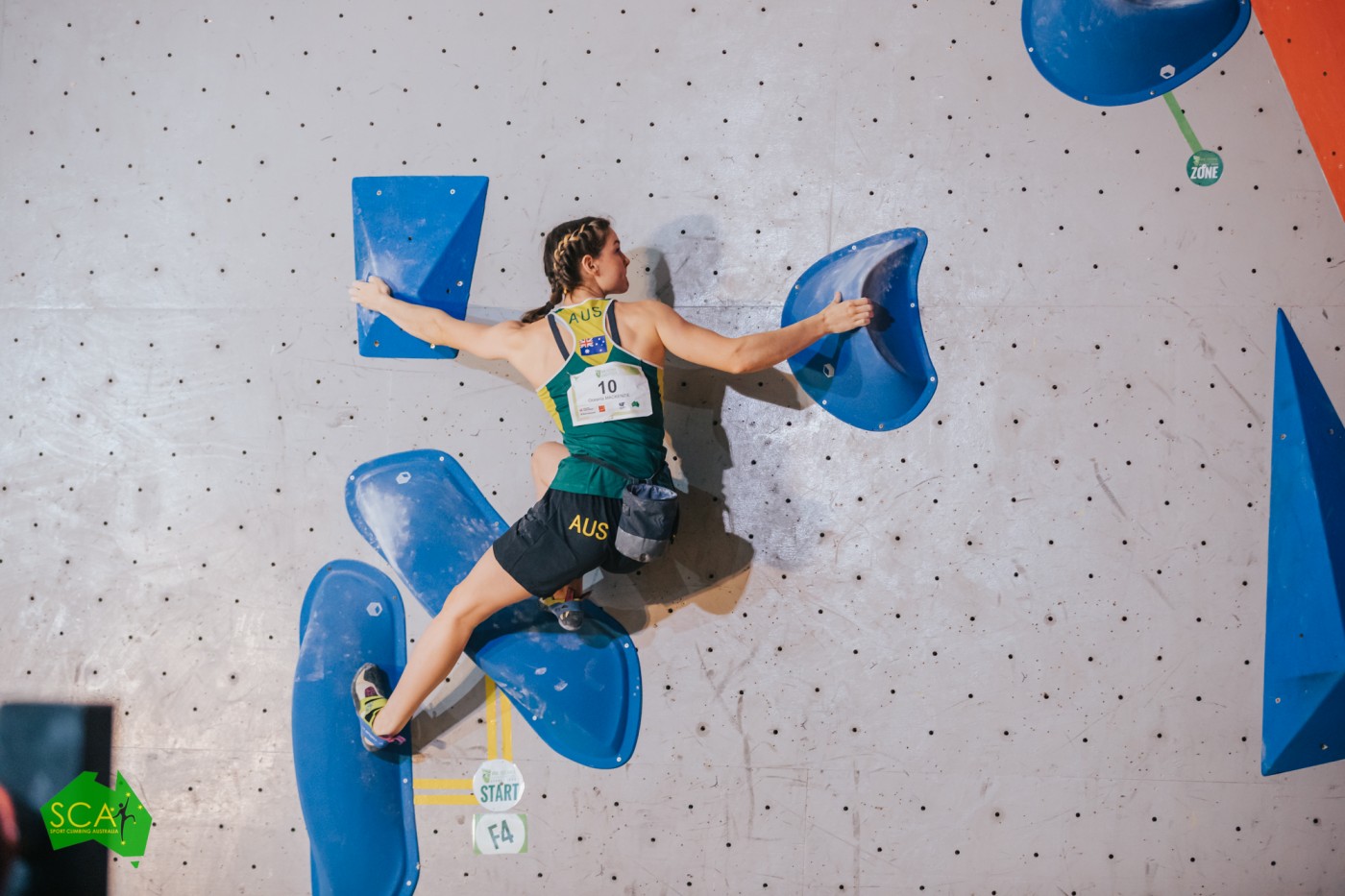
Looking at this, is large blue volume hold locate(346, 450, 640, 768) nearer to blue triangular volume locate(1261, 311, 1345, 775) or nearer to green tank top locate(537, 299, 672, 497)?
green tank top locate(537, 299, 672, 497)

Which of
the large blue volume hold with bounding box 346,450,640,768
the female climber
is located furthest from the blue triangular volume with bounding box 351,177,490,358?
the large blue volume hold with bounding box 346,450,640,768

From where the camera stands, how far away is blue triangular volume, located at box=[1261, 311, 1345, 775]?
2.44 meters

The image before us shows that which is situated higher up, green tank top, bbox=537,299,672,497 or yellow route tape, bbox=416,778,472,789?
green tank top, bbox=537,299,672,497

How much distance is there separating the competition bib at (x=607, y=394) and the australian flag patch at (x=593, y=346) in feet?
0.13

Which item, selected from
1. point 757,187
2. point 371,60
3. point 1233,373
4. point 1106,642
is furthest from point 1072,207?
point 371,60

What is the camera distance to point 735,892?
2.53 metres

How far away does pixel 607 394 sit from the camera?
2.27m

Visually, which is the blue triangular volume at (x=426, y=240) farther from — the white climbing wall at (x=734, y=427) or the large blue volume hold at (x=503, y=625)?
the large blue volume hold at (x=503, y=625)

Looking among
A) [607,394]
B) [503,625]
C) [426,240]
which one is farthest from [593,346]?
[503,625]

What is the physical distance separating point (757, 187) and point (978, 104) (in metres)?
0.70

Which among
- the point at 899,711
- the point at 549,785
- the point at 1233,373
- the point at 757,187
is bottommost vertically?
the point at 549,785

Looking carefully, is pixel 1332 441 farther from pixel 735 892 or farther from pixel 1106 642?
pixel 735 892

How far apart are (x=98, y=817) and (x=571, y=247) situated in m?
2.28

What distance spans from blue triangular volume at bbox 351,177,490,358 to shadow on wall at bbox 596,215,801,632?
0.55 m
